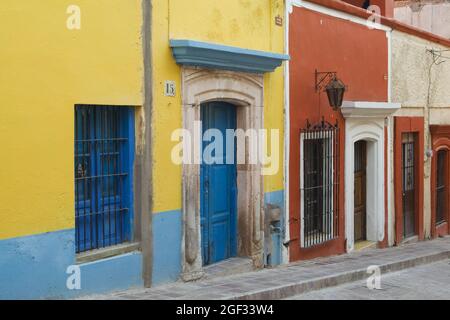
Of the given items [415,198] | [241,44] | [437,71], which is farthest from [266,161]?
[437,71]

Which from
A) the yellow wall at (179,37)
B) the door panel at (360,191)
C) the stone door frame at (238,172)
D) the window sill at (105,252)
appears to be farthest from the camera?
the door panel at (360,191)

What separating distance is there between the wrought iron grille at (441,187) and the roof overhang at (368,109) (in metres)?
3.77

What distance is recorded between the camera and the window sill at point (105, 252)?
6930mm

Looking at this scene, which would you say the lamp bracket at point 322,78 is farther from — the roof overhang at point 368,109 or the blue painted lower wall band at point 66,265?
the blue painted lower wall band at point 66,265

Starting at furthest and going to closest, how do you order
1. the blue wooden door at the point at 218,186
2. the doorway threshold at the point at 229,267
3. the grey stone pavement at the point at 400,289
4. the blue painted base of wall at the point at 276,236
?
the blue painted base of wall at the point at 276,236, the blue wooden door at the point at 218,186, the doorway threshold at the point at 229,267, the grey stone pavement at the point at 400,289

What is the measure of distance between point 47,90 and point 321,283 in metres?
4.31

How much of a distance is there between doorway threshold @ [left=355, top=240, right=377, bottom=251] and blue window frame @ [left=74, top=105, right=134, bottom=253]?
5.95 m

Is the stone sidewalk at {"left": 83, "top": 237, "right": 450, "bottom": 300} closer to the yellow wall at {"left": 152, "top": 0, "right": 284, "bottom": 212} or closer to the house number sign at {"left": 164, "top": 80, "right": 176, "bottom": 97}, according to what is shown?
the yellow wall at {"left": 152, "top": 0, "right": 284, "bottom": 212}

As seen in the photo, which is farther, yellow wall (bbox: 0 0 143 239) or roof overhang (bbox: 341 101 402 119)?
roof overhang (bbox: 341 101 402 119)

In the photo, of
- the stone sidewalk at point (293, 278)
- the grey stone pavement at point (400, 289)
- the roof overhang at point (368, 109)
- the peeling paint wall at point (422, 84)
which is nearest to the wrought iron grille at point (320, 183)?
the roof overhang at point (368, 109)

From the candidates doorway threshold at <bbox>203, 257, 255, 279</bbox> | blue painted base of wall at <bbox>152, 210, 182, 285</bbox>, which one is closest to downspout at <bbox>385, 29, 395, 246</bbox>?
doorway threshold at <bbox>203, 257, 255, 279</bbox>

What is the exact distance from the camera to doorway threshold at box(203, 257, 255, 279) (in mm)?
8730
